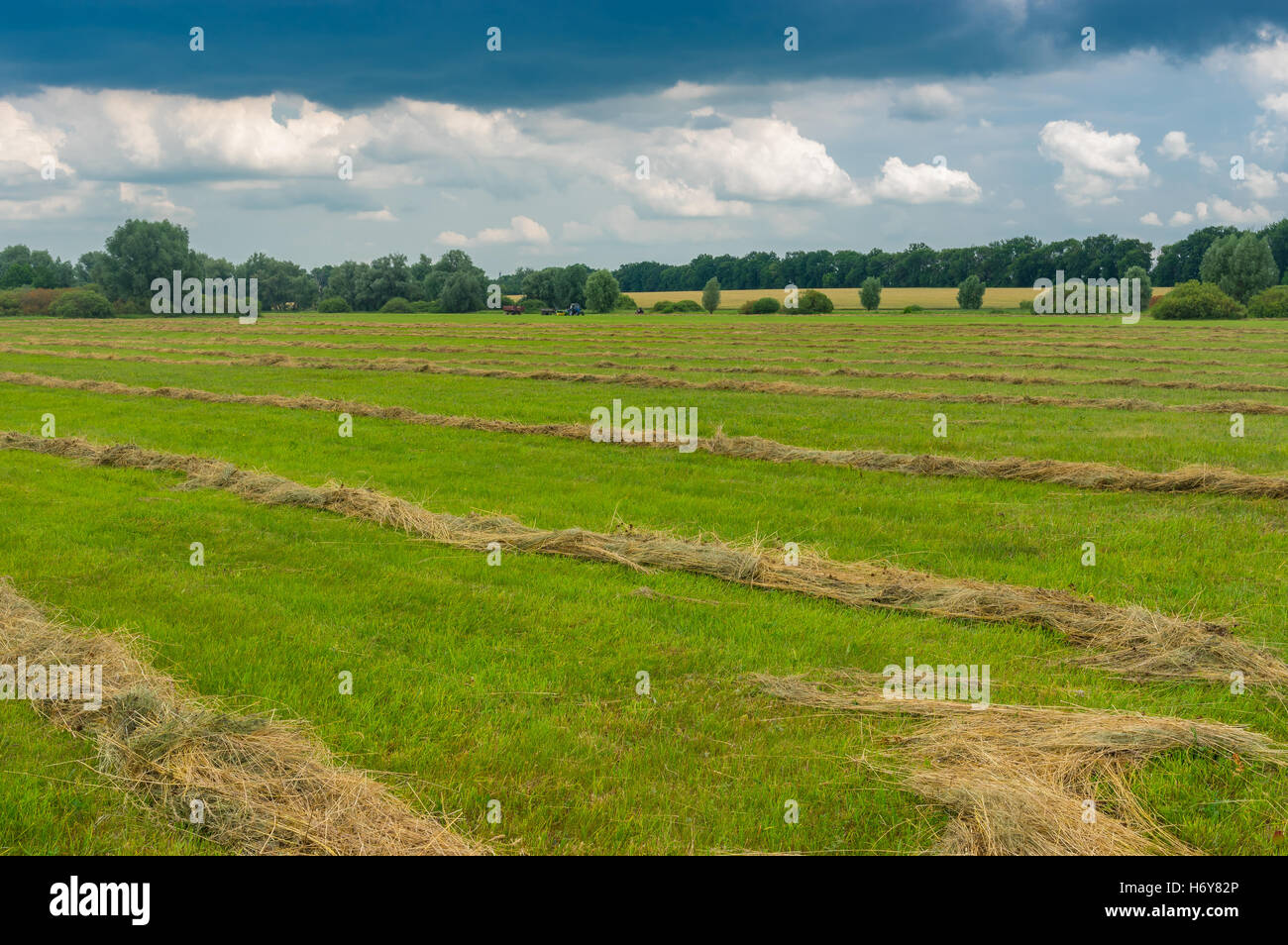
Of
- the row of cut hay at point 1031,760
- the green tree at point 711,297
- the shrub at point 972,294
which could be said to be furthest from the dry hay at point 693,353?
the green tree at point 711,297

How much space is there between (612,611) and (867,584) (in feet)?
9.62

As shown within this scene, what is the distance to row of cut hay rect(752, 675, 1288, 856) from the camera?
522 centimetres

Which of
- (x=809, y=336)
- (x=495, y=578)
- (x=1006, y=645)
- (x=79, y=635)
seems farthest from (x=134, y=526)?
(x=809, y=336)

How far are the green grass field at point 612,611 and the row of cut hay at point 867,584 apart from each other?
0.85ft

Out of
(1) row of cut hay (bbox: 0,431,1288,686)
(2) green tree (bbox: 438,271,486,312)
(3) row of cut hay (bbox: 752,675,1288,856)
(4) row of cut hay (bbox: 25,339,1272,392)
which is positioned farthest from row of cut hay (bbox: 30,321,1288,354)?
(2) green tree (bbox: 438,271,486,312)

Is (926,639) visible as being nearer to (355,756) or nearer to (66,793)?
(355,756)

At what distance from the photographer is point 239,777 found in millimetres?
5660

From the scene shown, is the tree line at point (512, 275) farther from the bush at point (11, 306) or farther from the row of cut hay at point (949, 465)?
the row of cut hay at point (949, 465)

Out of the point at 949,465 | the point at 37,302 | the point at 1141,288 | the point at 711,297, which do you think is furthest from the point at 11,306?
the point at 1141,288

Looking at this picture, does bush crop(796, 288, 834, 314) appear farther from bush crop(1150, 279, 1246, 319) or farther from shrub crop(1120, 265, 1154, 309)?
bush crop(1150, 279, 1246, 319)

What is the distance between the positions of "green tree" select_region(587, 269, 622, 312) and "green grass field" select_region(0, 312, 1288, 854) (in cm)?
10891

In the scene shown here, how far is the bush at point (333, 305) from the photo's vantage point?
143500 millimetres
